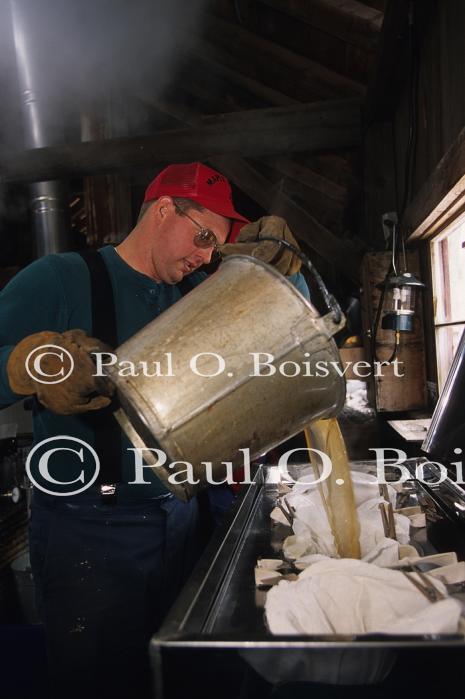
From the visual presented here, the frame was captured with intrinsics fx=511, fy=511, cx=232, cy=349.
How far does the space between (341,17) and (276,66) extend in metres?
1.35

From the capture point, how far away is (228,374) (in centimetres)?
118

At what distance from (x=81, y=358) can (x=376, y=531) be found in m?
1.02

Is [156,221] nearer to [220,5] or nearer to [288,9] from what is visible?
[288,9]

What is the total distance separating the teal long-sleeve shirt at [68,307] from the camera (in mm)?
1752

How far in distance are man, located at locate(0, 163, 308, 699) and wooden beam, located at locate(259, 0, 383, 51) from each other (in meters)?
2.15

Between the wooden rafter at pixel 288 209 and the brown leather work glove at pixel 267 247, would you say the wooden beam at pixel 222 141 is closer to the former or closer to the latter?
the wooden rafter at pixel 288 209

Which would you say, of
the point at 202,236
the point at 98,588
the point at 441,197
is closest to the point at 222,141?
the point at 441,197

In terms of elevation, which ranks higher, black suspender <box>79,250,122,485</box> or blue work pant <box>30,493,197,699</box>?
black suspender <box>79,250,122,485</box>

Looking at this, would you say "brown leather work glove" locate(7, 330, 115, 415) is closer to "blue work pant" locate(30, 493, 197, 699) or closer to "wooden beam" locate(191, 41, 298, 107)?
"blue work pant" locate(30, 493, 197, 699)

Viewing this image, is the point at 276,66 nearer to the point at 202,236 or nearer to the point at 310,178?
the point at 310,178

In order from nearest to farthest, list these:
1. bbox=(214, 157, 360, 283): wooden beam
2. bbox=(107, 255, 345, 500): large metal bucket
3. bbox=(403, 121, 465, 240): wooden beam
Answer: bbox=(107, 255, 345, 500): large metal bucket, bbox=(403, 121, 465, 240): wooden beam, bbox=(214, 157, 360, 283): wooden beam

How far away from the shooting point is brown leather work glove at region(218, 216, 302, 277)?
140 cm

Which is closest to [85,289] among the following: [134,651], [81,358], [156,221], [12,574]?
[156,221]

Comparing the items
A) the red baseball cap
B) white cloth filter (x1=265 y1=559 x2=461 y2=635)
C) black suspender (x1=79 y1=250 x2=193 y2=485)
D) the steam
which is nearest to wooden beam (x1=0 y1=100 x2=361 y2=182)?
the steam
